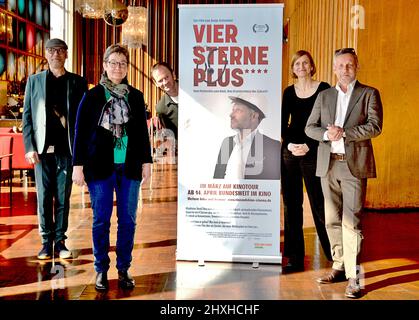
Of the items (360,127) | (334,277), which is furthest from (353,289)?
(360,127)

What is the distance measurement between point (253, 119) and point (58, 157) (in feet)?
5.36

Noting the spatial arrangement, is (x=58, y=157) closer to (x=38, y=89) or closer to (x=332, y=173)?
(x=38, y=89)

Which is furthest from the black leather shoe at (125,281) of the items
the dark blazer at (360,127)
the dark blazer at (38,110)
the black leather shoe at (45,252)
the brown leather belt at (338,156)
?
the brown leather belt at (338,156)

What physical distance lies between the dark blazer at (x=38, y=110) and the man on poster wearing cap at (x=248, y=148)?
1.26 meters

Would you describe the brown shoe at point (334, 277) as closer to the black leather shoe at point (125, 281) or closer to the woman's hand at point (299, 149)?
the woman's hand at point (299, 149)

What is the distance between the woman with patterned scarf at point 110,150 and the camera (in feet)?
12.3

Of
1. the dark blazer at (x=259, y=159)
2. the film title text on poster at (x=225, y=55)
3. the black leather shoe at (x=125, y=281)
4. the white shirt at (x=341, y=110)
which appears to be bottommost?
the black leather shoe at (x=125, y=281)

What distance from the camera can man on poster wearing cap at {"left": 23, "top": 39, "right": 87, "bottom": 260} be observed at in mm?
4523

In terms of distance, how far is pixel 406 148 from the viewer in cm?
709

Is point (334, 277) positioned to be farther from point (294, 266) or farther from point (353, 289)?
point (294, 266)

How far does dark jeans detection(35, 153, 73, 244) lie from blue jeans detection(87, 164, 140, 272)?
887 millimetres

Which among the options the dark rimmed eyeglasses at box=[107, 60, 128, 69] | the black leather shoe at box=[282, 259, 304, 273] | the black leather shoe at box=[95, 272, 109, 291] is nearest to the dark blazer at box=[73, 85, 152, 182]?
the dark rimmed eyeglasses at box=[107, 60, 128, 69]
